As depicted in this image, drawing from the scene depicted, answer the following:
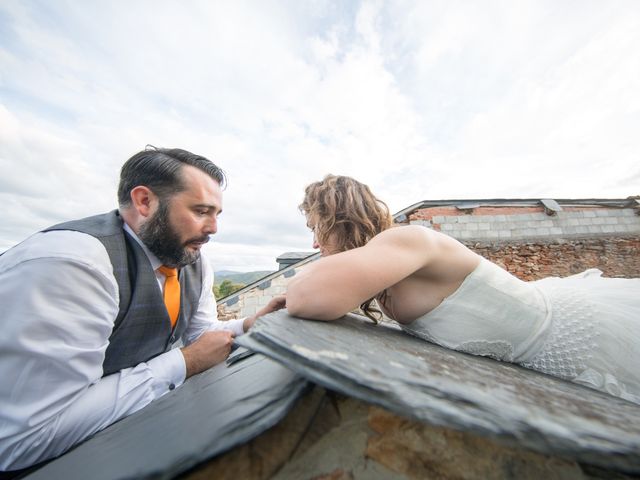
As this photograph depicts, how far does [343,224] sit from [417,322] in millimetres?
802

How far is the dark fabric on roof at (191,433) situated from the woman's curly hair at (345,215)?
3.82 feet

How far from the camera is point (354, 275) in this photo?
42.3 inches

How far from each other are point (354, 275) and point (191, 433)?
747 millimetres

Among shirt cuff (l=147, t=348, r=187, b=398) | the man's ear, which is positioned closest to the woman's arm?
shirt cuff (l=147, t=348, r=187, b=398)

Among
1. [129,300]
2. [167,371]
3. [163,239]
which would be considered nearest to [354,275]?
[167,371]

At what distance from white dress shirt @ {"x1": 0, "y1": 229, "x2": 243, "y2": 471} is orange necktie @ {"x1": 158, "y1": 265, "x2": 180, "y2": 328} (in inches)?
22.6

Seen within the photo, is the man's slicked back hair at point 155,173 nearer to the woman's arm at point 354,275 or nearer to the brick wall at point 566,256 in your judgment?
the woman's arm at point 354,275

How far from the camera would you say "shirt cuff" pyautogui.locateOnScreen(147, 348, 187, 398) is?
4.61ft

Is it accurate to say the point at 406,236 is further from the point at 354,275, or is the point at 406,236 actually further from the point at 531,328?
the point at 531,328

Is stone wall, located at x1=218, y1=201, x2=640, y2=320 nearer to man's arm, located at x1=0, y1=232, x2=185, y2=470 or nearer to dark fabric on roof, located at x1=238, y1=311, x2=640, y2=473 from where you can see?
man's arm, located at x1=0, y1=232, x2=185, y2=470

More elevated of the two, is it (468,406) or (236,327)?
(468,406)

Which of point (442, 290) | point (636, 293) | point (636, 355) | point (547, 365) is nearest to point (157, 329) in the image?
point (442, 290)

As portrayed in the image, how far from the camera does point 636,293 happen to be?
4.98 feet

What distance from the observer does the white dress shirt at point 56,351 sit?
1.02m
